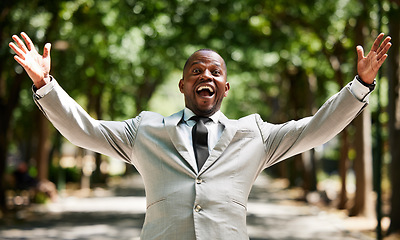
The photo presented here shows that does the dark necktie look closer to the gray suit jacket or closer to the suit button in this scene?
the gray suit jacket

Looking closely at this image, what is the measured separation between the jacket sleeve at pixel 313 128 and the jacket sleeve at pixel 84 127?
0.75 metres

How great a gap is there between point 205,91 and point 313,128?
610mm

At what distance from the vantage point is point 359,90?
10.4 feet

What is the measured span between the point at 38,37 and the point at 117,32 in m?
2.43

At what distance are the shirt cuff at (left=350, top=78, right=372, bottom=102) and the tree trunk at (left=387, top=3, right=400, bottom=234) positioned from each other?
1084 centimetres

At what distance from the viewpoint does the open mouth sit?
10.9 ft

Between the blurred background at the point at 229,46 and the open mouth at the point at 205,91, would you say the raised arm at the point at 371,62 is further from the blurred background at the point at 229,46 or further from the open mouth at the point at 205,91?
the blurred background at the point at 229,46

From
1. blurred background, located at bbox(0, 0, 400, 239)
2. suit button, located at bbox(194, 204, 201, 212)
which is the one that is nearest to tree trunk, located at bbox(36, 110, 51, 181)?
blurred background, located at bbox(0, 0, 400, 239)

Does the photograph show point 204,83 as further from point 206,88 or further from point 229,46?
point 229,46

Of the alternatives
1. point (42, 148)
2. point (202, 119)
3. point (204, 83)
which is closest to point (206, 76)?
point (204, 83)

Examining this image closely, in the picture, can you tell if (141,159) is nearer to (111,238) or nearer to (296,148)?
(296,148)

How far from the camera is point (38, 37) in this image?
18562 mm

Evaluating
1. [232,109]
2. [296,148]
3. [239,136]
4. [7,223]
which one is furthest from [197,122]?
[232,109]

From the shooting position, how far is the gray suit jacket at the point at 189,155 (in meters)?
3.12
